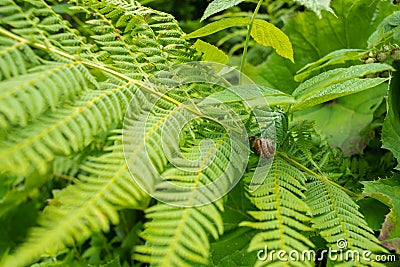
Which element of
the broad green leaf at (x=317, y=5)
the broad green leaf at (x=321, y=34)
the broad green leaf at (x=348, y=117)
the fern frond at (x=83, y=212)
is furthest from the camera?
the broad green leaf at (x=321, y=34)

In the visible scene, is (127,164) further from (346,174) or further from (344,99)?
(344,99)

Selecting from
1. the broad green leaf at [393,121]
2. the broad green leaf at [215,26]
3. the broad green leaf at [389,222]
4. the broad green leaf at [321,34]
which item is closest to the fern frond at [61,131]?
the broad green leaf at [215,26]

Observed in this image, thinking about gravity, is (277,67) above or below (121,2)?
below

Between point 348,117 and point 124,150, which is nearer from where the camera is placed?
point 124,150

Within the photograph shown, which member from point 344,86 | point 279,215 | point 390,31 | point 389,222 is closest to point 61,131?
point 279,215

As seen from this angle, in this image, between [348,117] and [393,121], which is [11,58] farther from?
[348,117]

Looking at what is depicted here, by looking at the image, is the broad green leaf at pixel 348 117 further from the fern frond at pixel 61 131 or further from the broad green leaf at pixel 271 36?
the fern frond at pixel 61 131

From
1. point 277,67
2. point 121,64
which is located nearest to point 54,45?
point 121,64
